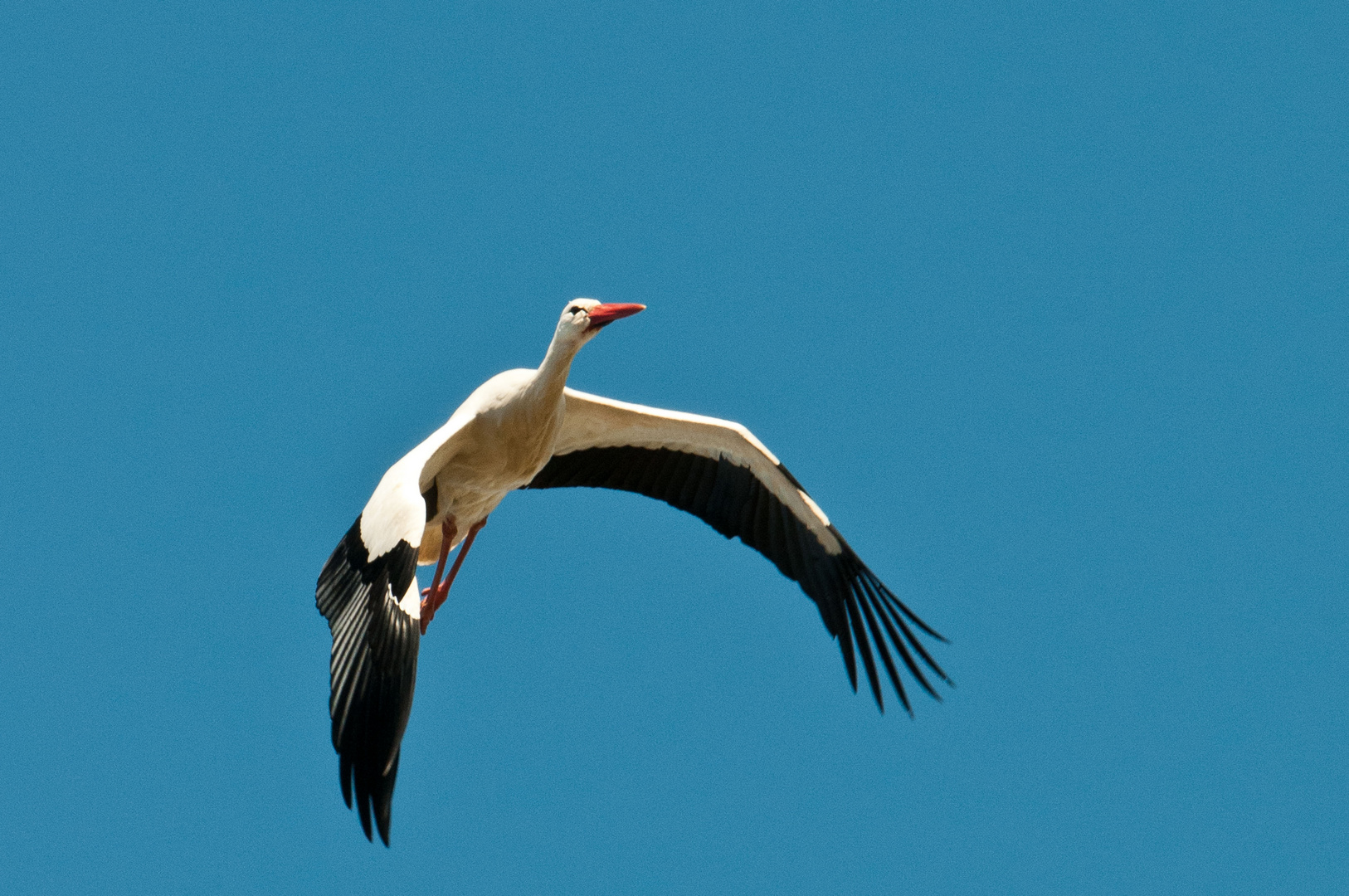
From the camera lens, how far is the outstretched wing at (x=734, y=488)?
11172 millimetres

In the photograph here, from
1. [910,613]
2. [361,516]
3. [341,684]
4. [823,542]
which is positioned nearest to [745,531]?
[823,542]

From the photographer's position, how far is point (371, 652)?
348 inches

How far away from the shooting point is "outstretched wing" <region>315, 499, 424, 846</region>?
333 inches

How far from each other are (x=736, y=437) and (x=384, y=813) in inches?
159

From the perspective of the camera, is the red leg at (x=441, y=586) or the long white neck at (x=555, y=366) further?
the red leg at (x=441, y=586)

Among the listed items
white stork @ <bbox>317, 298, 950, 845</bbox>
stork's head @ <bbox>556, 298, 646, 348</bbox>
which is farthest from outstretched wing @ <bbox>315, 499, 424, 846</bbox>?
stork's head @ <bbox>556, 298, 646, 348</bbox>

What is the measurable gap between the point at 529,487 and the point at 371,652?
11.1 ft

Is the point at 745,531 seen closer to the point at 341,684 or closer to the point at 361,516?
the point at 361,516

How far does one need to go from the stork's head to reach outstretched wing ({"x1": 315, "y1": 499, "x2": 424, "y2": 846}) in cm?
151

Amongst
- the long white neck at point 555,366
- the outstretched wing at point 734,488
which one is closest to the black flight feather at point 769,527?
the outstretched wing at point 734,488

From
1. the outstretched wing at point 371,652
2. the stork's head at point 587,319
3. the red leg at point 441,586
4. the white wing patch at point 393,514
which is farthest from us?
the red leg at point 441,586

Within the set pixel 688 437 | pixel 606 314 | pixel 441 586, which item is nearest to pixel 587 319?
pixel 606 314

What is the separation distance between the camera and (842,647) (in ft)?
36.6

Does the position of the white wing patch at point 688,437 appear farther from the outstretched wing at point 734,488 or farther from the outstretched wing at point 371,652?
the outstretched wing at point 371,652
